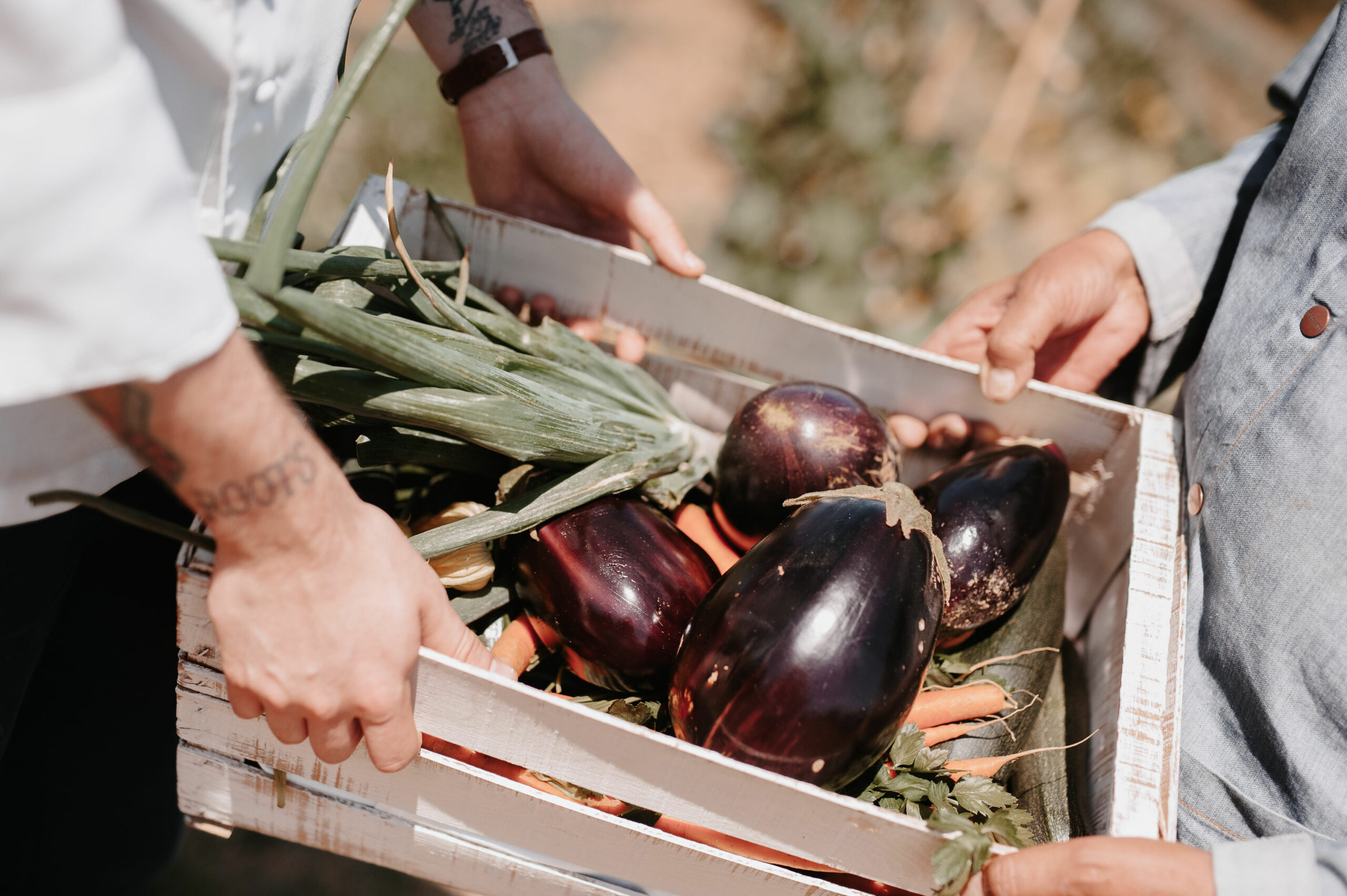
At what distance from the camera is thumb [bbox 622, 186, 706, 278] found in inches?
56.5

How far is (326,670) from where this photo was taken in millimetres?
795

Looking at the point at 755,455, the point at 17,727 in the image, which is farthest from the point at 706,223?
the point at 17,727

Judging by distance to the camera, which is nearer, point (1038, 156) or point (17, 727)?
point (17, 727)

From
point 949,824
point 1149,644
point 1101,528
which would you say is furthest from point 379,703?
point 1101,528

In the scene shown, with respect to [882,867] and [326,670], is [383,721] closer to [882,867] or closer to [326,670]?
[326,670]

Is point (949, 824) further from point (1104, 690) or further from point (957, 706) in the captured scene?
point (1104, 690)

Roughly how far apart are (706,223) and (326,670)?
2.87 meters

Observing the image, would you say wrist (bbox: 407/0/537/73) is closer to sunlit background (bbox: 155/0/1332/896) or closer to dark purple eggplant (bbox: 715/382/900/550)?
dark purple eggplant (bbox: 715/382/900/550)

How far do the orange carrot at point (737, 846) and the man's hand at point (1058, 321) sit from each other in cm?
82

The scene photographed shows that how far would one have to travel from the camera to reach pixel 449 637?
0.94 meters

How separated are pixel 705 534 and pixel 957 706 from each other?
48 centimetres

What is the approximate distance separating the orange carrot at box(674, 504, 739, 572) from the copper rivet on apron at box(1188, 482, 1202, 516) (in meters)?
0.70

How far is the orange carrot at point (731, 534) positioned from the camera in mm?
1387

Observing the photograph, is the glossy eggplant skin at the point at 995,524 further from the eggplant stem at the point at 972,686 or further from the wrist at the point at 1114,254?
the wrist at the point at 1114,254
